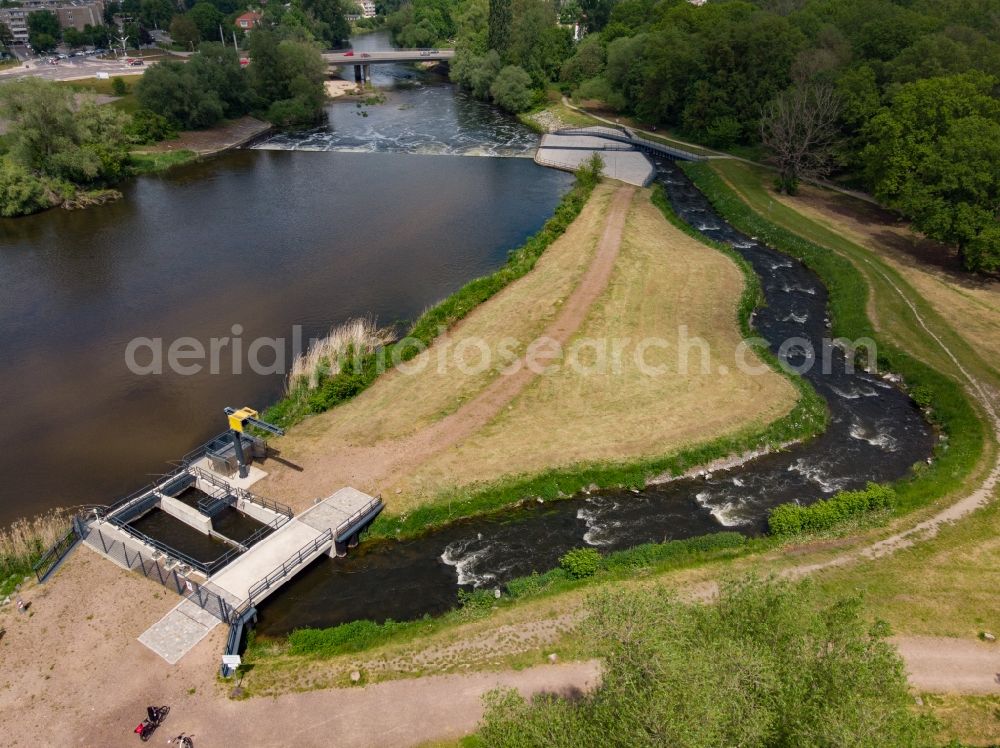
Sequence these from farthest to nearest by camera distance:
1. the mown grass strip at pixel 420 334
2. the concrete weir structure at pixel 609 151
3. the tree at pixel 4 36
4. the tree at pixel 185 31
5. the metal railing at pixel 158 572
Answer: the tree at pixel 185 31
the tree at pixel 4 36
the concrete weir structure at pixel 609 151
the mown grass strip at pixel 420 334
the metal railing at pixel 158 572

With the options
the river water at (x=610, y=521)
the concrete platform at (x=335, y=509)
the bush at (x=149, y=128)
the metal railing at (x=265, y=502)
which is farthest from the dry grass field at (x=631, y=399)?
the bush at (x=149, y=128)

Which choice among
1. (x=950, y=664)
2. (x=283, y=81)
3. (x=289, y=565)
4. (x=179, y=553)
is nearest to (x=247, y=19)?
(x=283, y=81)

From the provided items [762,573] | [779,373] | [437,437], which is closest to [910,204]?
[779,373]

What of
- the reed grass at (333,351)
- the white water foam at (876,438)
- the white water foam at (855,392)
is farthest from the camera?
the white water foam at (855,392)

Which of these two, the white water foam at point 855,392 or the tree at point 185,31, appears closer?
the white water foam at point 855,392

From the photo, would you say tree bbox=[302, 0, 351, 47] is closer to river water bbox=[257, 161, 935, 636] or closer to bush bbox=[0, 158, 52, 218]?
bush bbox=[0, 158, 52, 218]

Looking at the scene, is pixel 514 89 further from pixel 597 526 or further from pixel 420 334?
pixel 597 526

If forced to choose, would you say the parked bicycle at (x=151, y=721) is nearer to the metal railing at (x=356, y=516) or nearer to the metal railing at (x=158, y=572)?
the metal railing at (x=158, y=572)
